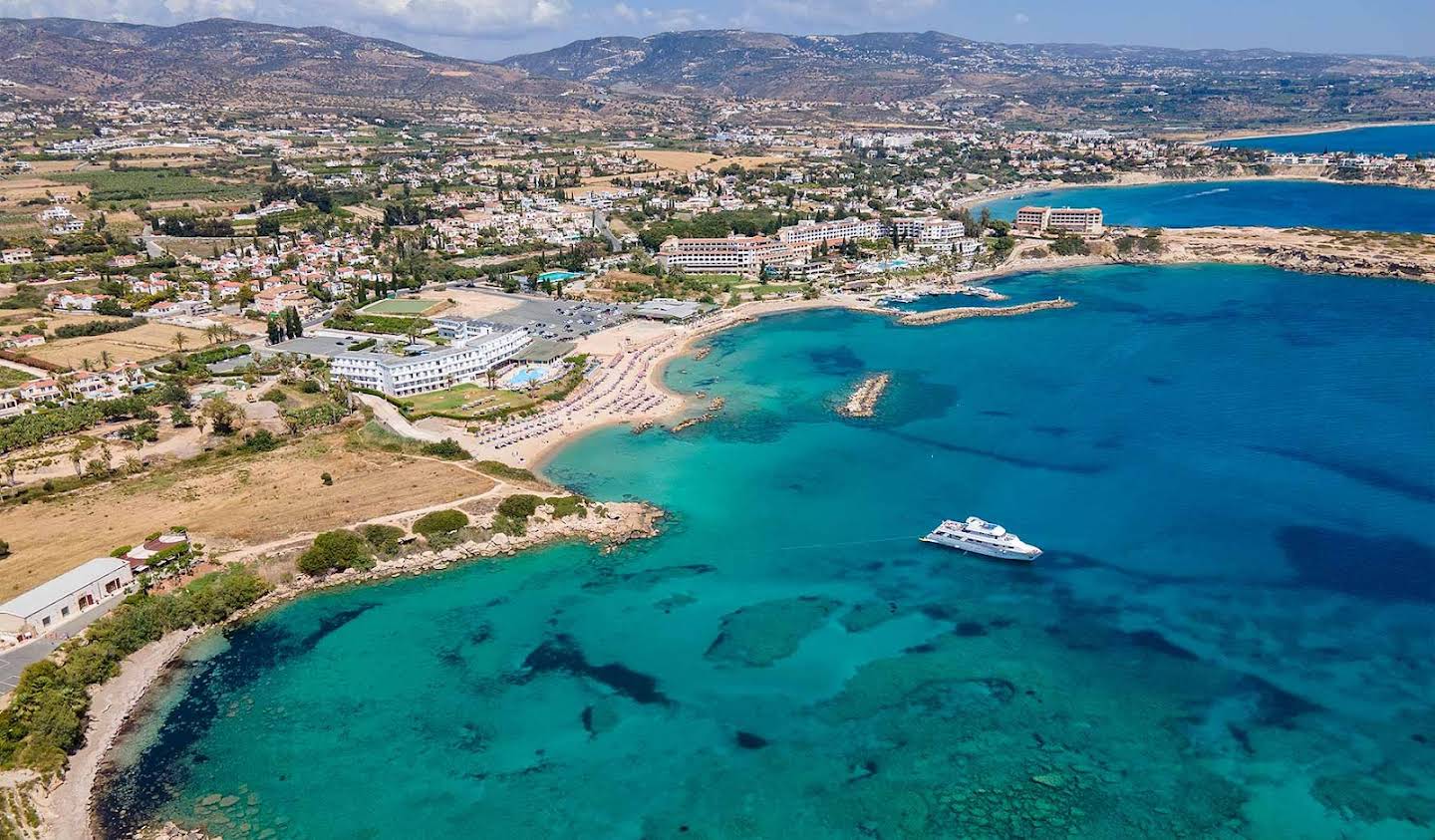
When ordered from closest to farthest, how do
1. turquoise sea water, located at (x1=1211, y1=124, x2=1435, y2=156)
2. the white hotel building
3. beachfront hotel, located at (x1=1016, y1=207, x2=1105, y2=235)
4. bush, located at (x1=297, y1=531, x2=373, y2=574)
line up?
bush, located at (x1=297, y1=531, x2=373, y2=574) < the white hotel building < beachfront hotel, located at (x1=1016, y1=207, x2=1105, y2=235) < turquoise sea water, located at (x1=1211, y1=124, x2=1435, y2=156)

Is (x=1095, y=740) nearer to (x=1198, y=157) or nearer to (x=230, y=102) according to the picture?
(x=1198, y=157)

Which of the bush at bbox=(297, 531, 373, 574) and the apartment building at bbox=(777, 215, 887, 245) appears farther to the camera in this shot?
the apartment building at bbox=(777, 215, 887, 245)

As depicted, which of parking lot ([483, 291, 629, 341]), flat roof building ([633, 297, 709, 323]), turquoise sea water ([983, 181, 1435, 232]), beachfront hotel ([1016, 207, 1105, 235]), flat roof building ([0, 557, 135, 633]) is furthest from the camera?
turquoise sea water ([983, 181, 1435, 232])

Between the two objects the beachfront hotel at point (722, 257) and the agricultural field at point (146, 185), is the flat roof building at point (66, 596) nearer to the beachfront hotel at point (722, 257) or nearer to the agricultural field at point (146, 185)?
the beachfront hotel at point (722, 257)

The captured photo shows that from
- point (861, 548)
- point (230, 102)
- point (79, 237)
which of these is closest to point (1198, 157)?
point (861, 548)

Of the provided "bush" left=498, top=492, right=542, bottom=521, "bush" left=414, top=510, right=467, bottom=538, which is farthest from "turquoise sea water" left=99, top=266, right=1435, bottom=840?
"bush" left=498, top=492, right=542, bottom=521

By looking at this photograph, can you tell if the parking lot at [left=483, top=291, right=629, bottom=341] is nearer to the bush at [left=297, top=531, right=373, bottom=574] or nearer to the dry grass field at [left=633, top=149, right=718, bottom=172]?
the bush at [left=297, top=531, right=373, bottom=574]

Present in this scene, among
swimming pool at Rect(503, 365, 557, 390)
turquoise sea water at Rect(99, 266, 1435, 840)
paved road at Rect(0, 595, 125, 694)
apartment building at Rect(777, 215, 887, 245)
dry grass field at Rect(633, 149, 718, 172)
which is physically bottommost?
turquoise sea water at Rect(99, 266, 1435, 840)

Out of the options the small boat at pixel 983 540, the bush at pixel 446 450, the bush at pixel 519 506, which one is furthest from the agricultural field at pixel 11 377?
the small boat at pixel 983 540
